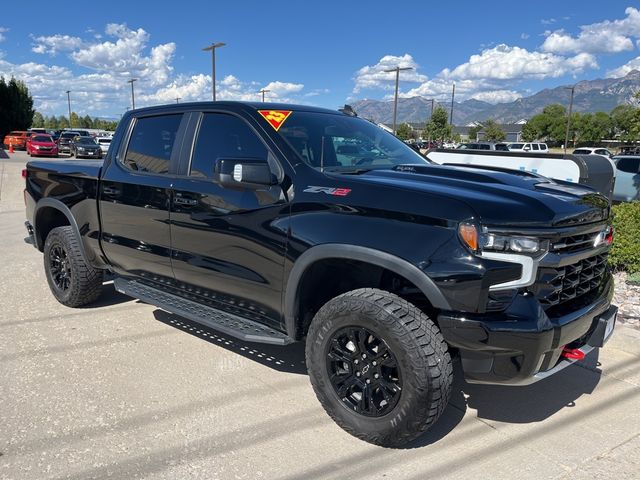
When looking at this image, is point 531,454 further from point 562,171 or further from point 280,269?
point 562,171

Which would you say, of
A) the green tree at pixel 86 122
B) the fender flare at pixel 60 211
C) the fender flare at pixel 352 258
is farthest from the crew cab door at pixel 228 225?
the green tree at pixel 86 122

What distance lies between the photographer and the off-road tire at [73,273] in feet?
16.4

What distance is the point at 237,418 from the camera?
3.28m

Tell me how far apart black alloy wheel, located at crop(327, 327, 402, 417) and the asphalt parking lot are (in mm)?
262

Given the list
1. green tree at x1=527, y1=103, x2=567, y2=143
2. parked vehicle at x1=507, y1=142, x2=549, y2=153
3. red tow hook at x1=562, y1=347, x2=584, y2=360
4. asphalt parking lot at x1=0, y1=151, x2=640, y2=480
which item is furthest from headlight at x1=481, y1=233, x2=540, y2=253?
green tree at x1=527, y1=103, x2=567, y2=143

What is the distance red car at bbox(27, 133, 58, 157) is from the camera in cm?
3425

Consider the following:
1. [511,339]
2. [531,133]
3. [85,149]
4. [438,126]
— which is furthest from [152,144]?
[531,133]

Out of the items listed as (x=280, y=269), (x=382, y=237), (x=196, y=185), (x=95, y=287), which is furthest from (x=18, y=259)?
(x=382, y=237)

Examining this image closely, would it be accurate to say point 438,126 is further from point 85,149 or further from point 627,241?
point 627,241

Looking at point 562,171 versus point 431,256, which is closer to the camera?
point 431,256

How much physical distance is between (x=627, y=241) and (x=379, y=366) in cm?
497

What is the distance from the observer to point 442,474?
2.76 m

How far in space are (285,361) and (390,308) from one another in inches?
64.3

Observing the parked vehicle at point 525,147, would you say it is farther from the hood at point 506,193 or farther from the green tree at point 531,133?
the green tree at point 531,133
